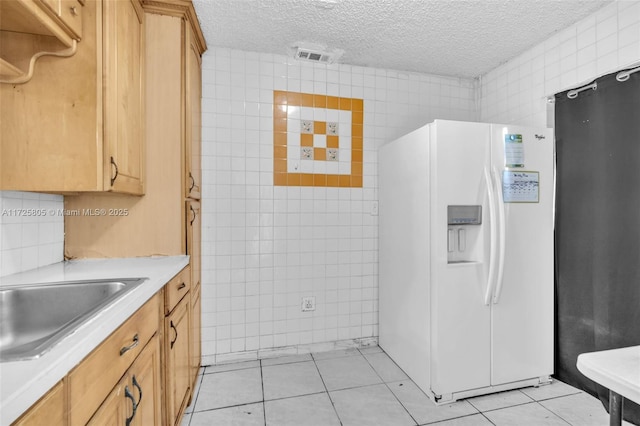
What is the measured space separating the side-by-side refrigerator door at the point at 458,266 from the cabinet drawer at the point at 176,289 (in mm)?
1469

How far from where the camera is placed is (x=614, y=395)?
98 centimetres

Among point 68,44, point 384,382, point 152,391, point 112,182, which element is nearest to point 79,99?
point 68,44

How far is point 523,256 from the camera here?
2.08m

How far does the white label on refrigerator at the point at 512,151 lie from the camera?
6.65 feet

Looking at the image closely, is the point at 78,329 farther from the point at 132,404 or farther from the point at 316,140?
the point at 316,140

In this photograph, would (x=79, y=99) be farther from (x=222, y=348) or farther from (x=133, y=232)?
(x=222, y=348)

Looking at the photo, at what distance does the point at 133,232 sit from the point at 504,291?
7.44 feet

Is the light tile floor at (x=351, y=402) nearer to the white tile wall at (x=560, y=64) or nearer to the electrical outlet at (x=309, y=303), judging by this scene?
the electrical outlet at (x=309, y=303)

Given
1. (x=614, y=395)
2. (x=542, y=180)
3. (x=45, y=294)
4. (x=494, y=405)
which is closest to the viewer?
(x=614, y=395)

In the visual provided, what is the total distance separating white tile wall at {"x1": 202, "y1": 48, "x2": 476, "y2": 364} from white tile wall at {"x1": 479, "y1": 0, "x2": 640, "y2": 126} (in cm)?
76

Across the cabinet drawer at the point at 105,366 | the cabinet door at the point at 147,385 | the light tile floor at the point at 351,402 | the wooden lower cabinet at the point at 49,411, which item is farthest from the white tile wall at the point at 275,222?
the wooden lower cabinet at the point at 49,411

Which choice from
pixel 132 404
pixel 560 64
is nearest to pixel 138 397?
pixel 132 404

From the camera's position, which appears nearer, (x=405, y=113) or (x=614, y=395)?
(x=614, y=395)

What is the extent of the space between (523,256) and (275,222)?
5.78 feet
